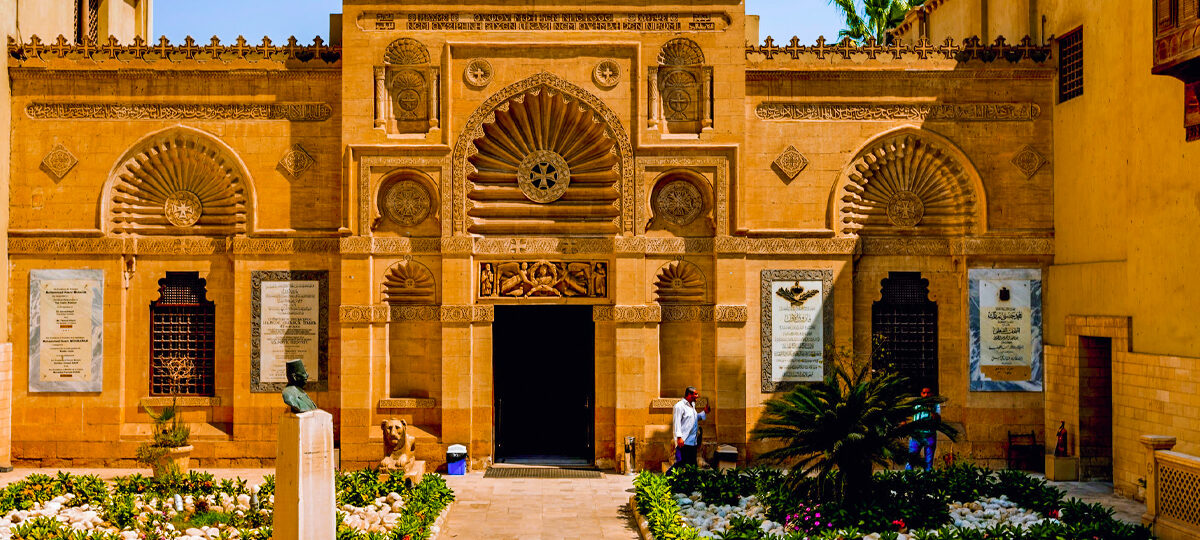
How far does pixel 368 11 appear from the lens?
17875mm

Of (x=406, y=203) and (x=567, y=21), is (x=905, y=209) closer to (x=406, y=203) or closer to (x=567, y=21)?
(x=567, y=21)

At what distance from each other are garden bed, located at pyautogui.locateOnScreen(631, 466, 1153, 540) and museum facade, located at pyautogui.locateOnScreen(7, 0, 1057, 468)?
326cm

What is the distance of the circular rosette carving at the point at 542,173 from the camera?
18156 millimetres

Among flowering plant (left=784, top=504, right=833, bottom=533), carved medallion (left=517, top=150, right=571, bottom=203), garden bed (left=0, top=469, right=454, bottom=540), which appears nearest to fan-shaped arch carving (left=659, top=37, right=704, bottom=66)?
carved medallion (left=517, top=150, right=571, bottom=203)

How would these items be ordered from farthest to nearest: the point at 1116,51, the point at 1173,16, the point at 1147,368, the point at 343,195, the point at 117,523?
1. the point at 343,195
2. the point at 1116,51
3. the point at 1147,368
4. the point at 1173,16
5. the point at 117,523

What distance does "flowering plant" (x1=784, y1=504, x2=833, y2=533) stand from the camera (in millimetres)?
12533

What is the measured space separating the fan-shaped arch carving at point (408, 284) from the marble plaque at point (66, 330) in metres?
5.05

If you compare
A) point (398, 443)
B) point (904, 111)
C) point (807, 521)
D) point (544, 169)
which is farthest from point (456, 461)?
point (904, 111)

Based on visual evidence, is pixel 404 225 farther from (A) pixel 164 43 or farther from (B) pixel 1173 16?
(B) pixel 1173 16

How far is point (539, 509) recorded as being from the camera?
48.8 ft

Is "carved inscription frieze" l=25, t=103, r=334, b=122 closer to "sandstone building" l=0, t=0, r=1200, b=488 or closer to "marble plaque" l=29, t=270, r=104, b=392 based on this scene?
"sandstone building" l=0, t=0, r=1200, b=488

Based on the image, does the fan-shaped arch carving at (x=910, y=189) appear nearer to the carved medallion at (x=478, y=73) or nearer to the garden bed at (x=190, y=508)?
the carved medallion at (x=478, y=73)

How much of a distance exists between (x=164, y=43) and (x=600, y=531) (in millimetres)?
11639

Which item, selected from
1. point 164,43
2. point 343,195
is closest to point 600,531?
point 343,195
